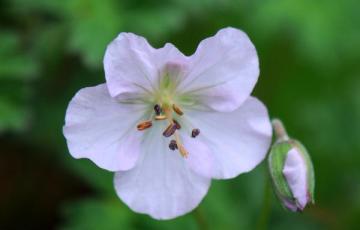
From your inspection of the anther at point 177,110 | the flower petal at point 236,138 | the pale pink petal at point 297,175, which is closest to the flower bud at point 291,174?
the pale pink petal at point 297,175

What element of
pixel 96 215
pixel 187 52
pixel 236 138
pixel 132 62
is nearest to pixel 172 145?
pixel 236 138

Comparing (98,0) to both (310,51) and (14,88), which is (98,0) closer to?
(14,88)

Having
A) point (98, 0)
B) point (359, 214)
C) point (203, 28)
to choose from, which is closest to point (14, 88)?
point (98, 0)

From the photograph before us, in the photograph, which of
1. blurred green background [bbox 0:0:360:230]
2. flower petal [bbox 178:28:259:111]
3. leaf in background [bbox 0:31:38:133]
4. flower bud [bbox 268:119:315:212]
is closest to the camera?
flower petal [bbox 178:28:259:111]

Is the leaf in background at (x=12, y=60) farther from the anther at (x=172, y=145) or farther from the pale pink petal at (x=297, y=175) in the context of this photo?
the pale pink petal at (x=297, y=175)

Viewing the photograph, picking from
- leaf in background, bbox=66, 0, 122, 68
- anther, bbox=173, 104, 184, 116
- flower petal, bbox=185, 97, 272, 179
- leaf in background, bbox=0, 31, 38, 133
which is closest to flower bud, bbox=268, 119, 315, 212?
flower petal, bbox=185, 97, 272, 179

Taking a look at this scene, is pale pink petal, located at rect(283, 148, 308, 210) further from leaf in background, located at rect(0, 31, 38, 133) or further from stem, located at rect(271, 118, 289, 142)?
leaf in background, located at rect(0, 31, 38, 133)
